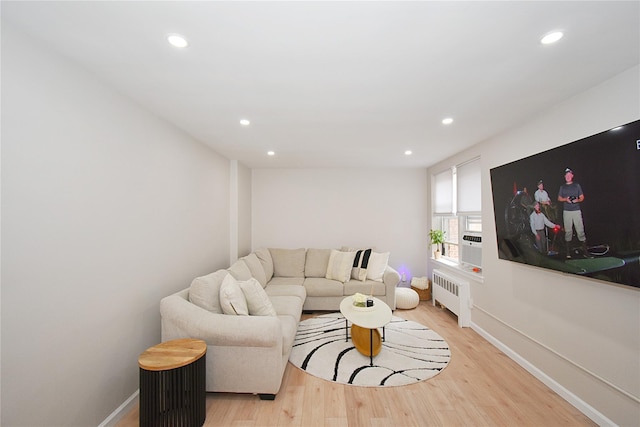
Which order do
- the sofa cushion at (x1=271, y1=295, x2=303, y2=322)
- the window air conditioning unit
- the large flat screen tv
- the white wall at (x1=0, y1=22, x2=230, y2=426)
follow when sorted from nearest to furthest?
the white wall at (x1=0, y1=22, x2=230, y2=426) → the large flat screen tv → the sofa cushion at (x1=271, y1=295, x2=303, y2=322) → the window air conditioning unit

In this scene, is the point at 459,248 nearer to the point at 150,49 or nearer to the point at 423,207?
the point at 423,207

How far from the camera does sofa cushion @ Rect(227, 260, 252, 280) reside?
3.40 meters

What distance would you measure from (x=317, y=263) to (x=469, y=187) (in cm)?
269

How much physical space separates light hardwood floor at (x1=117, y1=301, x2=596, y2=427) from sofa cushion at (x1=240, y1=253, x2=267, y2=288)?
4.99ft

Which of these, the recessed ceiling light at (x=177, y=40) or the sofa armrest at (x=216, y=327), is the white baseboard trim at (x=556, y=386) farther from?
the recessed ceiling light at (x=177, y=40)

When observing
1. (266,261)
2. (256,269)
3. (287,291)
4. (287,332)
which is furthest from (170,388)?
(266,261)

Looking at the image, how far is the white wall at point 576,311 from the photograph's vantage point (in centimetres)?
188

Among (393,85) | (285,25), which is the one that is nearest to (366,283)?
(393,85)

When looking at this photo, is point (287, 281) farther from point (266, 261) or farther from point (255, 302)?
point (255, 302)

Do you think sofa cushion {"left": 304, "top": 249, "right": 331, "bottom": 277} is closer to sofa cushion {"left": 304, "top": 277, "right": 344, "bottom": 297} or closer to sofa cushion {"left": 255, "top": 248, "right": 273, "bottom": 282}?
sofa cushion {"left": 304, "top": 277, "right": 344, "bottom": 297}

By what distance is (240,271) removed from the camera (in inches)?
139

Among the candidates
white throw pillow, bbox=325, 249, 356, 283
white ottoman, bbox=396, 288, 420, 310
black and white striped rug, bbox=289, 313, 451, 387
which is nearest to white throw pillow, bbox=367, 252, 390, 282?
white throw pillow, bbox=325, 249, 356, 283

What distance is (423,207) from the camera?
213 inches

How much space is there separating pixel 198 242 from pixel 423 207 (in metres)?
4.07
